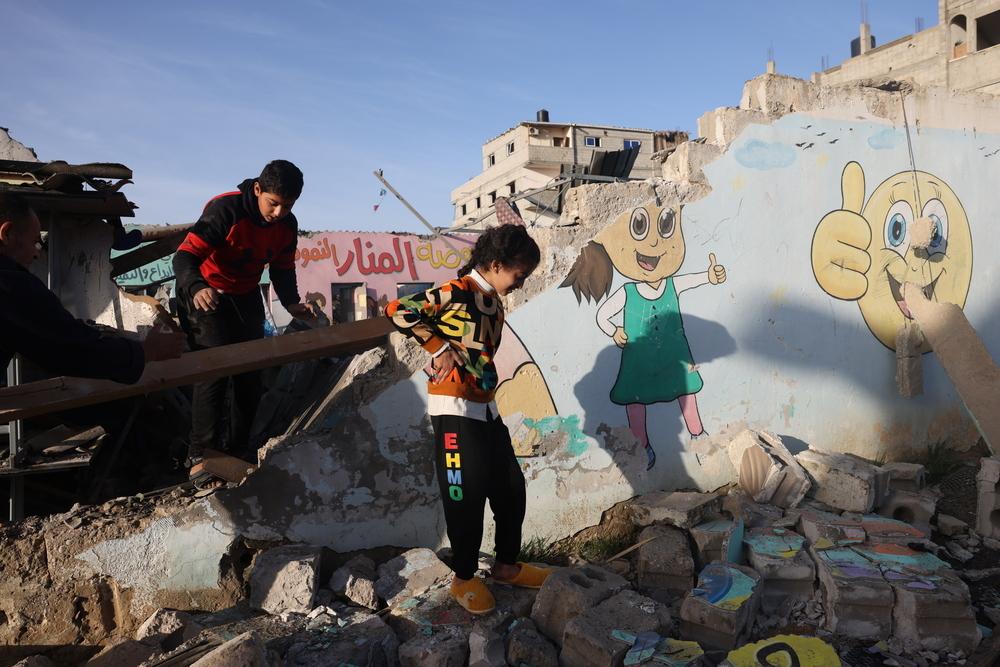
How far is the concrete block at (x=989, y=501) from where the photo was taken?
13.5 ft

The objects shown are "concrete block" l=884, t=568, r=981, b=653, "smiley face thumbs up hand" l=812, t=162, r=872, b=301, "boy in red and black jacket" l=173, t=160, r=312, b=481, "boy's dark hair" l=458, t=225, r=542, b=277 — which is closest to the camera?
"boy's dark hair" l=458, t=225, r=542, b=277

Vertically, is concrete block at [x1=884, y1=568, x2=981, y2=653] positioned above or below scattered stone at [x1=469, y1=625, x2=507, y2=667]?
below

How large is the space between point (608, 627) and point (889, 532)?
193 cm

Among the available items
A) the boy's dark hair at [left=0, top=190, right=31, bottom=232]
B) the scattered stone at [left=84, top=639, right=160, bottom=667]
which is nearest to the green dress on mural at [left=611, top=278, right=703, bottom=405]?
the scattered stone at [left=84, top=639, right=160, bottom=667]

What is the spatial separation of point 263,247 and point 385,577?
5.73 ft

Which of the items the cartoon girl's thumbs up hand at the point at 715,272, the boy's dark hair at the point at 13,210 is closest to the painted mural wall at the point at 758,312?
the cartoon girl's thumbs up hand at the point at 715,272

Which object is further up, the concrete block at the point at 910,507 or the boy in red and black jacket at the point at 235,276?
the boy in red and black jacket at the point at 235,276

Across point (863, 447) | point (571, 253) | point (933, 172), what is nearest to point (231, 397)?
point (571, 253)

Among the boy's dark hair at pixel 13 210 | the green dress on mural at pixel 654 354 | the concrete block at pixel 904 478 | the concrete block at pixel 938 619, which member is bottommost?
the concrete block at pixel 938 619

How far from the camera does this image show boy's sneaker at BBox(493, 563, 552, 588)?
312 cm

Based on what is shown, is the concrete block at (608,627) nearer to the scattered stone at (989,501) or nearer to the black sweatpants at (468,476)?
the black sweatpants at (468,476)

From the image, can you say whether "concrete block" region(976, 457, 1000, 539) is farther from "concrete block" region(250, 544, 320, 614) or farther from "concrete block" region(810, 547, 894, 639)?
"concrete block" region(250, 544, 320, 614)

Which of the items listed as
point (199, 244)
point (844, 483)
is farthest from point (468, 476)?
point (844, 483)

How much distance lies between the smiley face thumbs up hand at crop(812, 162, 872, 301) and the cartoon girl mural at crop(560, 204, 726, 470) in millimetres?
1168
